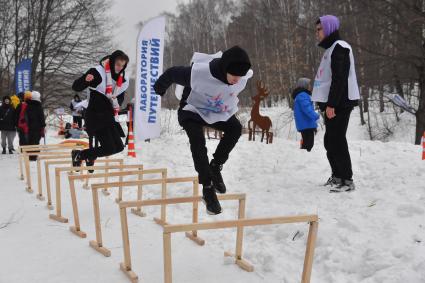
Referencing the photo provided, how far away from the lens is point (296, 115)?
8.17 metres

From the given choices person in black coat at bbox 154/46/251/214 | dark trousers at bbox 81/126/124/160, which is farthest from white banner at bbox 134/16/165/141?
person in black coat at bbox 154/46/251/214

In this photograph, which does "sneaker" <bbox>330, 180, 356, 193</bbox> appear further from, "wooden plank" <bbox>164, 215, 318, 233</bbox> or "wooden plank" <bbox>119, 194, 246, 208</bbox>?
"wooden plank" <bbox>164, 215, 318, 233</bbox>

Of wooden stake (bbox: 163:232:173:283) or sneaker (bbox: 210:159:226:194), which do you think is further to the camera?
sneaker (bbox: 210:159:226:194)

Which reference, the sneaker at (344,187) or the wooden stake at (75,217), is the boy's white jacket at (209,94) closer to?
the wooden stake at (75,217)

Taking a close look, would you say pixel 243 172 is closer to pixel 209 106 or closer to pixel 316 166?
pixel 316 166

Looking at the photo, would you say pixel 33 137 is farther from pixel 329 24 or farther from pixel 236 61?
pixel 236 61

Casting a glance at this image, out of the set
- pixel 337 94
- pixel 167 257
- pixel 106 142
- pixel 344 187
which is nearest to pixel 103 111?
pixel 106 142

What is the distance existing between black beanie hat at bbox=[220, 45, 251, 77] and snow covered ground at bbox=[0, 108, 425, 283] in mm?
1699

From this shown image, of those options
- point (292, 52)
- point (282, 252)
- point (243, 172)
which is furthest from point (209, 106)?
point (292, 52)

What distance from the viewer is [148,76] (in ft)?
33.4

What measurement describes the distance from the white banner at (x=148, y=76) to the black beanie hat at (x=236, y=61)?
699cm

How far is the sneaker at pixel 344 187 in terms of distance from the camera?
491cm

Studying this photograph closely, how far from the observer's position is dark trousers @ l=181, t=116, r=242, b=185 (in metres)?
3.54

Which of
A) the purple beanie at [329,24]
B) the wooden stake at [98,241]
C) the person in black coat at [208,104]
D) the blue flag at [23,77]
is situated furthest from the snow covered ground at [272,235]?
the blue flag at [23,77]
